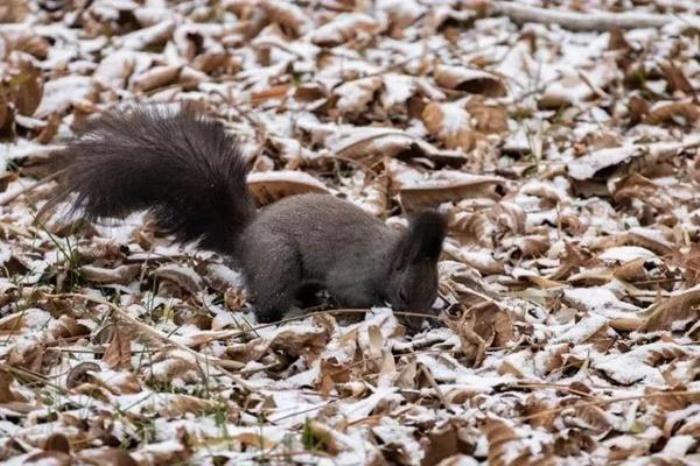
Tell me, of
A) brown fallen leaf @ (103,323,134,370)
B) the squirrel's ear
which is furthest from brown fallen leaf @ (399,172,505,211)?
brown fallen leaf @ (103,323,134,370)

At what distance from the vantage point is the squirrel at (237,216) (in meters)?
4.64

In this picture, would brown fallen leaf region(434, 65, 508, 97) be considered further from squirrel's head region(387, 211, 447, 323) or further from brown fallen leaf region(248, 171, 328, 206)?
squirrel's head region(387, 211, 447, 323)

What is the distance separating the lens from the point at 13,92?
20.7 feet

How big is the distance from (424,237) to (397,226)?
0.75 metres

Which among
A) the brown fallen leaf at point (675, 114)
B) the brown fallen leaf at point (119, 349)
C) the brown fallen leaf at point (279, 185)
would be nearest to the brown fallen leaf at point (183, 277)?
the brown fallen leaf at point (279, 185)

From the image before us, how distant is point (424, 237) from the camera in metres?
4.41

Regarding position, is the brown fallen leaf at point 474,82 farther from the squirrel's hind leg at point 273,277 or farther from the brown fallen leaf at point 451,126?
the squirrel's hind leg at point 273,277

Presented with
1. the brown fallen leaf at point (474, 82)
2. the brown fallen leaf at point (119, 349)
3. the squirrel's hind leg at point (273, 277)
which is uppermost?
the brown fallen leaf at point (119, 349)

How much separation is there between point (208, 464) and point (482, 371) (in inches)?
45.6

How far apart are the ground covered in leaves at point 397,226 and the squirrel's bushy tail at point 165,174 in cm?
23

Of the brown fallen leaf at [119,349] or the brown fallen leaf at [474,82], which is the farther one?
the brown fallen leaf at [474,82]

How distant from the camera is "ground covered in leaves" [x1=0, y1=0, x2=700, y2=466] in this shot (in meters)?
3.42

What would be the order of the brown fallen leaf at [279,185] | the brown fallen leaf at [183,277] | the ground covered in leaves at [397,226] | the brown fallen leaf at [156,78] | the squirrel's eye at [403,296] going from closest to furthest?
the ground covered in leaves at [397,226]
the squirrel's eye at [403,296]
the brown fallen leaf at [183,277]
the brown fallen leaf at [279,185]
the brown fallen leaf at [156,78]

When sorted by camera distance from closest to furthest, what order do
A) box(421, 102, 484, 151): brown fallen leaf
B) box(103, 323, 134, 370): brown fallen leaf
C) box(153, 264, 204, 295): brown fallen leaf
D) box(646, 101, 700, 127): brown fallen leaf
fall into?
box(103, 323, 134, 370): brown fallen leaf < box(153, 264, 204, 295): brown fallen leaf < box(421, 102, 484, 151): brown fallen leaf < box(646, 101, 700, 127): brown fallen leaf
